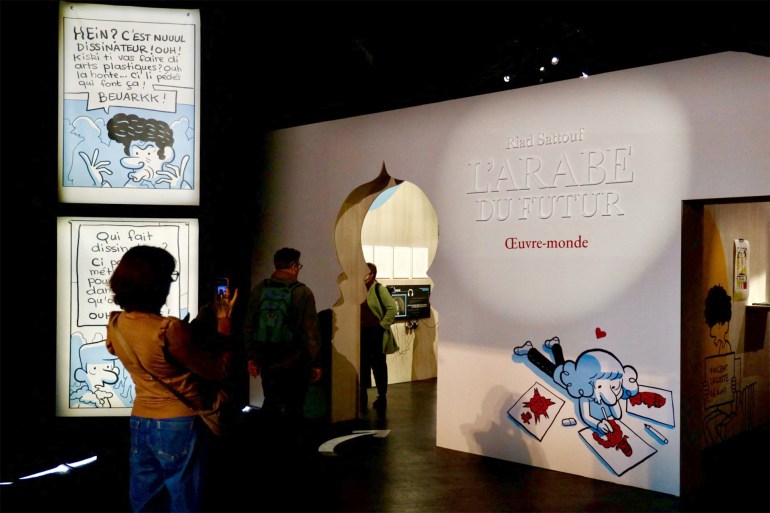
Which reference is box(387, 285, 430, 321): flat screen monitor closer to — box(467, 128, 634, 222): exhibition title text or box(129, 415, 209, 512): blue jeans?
box(467, 128, 634, 222): exhibition title text

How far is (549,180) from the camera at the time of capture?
6113 mm

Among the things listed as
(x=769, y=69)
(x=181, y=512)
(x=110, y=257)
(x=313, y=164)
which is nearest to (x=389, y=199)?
(x=313, y=164)

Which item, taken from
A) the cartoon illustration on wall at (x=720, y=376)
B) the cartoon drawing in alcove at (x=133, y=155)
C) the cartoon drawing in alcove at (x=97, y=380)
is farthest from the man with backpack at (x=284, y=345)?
the cartoon illustration on wall at (x=720, y=376)

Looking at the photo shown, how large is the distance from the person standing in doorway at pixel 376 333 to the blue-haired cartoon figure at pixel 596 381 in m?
3.01

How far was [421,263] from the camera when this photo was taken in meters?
11.2

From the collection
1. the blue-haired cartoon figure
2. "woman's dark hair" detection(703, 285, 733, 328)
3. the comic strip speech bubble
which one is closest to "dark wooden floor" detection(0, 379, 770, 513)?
the blue-haired cartoon figure

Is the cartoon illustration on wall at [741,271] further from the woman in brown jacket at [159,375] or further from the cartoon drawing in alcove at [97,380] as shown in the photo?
the cartoon drawing in alcove at [97,380]

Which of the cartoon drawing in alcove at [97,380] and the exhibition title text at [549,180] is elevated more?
the exhibition title text at [549,180]

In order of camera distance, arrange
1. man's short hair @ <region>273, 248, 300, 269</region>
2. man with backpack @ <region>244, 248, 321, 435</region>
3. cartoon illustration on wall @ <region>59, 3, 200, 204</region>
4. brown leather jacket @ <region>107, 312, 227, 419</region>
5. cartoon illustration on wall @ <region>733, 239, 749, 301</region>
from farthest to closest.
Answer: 1. cartoon illustration on wall @ <region>733, 239, 749, 301</region>
2. man's short hair @ <region>273, 248, 300, 269</region>
3. man with backpack @ <region>244, 248, 321, 435</region>
4. cartoon illustration on wall @ <region>59, 3, 200, 204</region>
5. brown leather jacket @ <region>107, 312, 227, 419</region>

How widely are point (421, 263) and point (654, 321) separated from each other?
5.96m

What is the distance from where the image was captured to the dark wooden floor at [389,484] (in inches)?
198

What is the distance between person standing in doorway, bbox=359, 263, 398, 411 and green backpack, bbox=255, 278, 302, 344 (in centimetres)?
246

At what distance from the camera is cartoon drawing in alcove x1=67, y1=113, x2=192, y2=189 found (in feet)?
18.4

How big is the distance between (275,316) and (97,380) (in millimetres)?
1596
